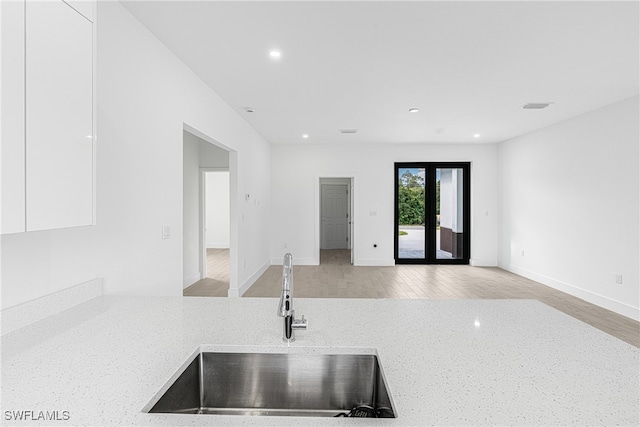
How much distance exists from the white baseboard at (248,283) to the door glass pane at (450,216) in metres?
3.88

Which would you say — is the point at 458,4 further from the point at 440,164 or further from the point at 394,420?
the point at 440,164

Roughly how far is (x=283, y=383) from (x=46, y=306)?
1135 millimetres

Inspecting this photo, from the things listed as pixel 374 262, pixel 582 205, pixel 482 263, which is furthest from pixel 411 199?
pixel 582 205

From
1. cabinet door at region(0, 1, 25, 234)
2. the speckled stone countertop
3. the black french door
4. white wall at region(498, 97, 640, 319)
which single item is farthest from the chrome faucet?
the black french door

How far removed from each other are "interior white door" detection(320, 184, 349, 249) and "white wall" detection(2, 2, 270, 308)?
7.19 m

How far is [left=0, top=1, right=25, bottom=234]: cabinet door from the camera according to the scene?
0.99 meters

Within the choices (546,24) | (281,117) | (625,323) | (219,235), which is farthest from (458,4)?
(219,235)

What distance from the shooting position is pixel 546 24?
230cm

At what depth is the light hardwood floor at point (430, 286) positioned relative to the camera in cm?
416

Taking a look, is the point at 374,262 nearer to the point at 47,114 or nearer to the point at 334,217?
the point at 334,217

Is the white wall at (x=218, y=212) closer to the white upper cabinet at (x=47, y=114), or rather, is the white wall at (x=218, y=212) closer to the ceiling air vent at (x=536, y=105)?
the ceiling air vent at (x=536, y=105)

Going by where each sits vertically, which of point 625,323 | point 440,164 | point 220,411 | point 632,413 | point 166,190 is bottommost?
point 625,323

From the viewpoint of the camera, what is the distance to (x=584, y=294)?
4691 mm

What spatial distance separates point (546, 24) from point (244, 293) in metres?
4.55
